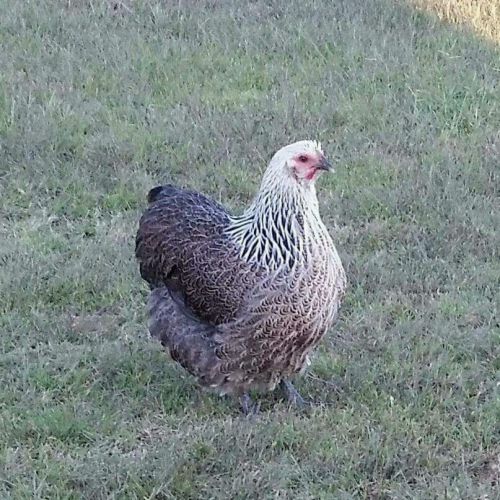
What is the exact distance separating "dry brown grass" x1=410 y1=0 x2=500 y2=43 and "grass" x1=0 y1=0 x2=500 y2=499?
0.22 meters

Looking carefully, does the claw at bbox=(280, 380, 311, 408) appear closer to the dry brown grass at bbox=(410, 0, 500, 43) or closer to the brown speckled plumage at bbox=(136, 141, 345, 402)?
the brown speckled plumage at bbox=(136, 141, 345, 402)

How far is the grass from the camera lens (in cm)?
442

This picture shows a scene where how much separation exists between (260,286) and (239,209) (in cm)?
229

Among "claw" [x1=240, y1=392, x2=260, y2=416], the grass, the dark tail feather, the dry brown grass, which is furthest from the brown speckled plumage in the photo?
the dry brown grass

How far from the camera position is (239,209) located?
22.7 ft

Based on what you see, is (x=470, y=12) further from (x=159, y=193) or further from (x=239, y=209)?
(x=159, y=193)

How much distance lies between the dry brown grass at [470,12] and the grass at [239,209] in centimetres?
22

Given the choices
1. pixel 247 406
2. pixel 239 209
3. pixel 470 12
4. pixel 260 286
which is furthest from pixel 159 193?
pixel 470 12

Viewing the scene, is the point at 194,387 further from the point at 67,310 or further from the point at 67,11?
the point at 67,11

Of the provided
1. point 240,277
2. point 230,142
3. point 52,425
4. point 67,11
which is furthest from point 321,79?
point 52,425

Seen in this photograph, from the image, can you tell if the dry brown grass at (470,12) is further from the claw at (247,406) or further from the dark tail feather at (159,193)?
the claw at (247,406)

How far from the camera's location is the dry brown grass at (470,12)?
9609 millimetres

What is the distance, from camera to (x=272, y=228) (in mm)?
4738

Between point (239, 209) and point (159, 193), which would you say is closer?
point (159, 193)
